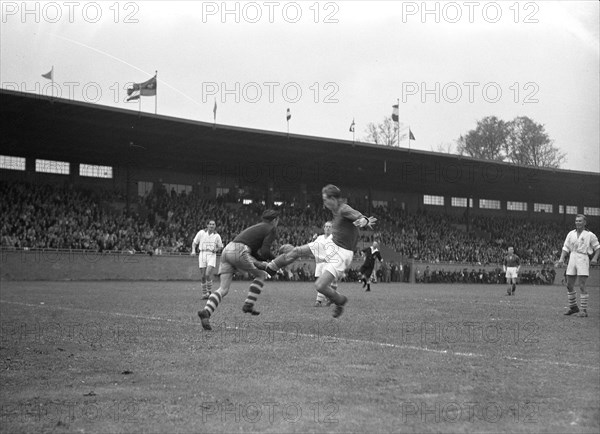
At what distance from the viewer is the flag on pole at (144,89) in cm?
4056

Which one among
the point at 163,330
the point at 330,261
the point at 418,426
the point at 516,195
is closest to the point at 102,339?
the point at 163,330

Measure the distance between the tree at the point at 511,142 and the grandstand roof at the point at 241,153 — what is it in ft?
45.2

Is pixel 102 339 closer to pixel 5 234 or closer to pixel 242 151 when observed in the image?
pixel 5 234

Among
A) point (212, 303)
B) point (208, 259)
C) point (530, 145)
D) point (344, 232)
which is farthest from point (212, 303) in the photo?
point (530, 145)

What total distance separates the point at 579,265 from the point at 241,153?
37730 mm

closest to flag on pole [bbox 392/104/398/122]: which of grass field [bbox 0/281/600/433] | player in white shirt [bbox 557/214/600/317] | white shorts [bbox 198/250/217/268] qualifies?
white shorts [bbox 198/250/217/268]

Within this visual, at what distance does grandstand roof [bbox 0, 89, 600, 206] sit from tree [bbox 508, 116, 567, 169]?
43.2ft

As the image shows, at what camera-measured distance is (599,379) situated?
23.5 feet

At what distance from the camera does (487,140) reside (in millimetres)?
87875

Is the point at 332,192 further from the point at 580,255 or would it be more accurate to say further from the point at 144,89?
the point at 144,89

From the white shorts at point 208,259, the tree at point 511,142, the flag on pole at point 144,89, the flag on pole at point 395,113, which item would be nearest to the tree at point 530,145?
the tree at point 511,142

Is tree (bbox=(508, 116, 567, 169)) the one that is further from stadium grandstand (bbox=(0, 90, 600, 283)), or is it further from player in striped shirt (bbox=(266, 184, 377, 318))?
player in striped shirt (bbox=(266, 184, 377, 318))

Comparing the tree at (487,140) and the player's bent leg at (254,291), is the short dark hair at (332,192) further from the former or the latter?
the tree at (487,140)

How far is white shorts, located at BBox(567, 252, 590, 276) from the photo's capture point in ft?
54.2
